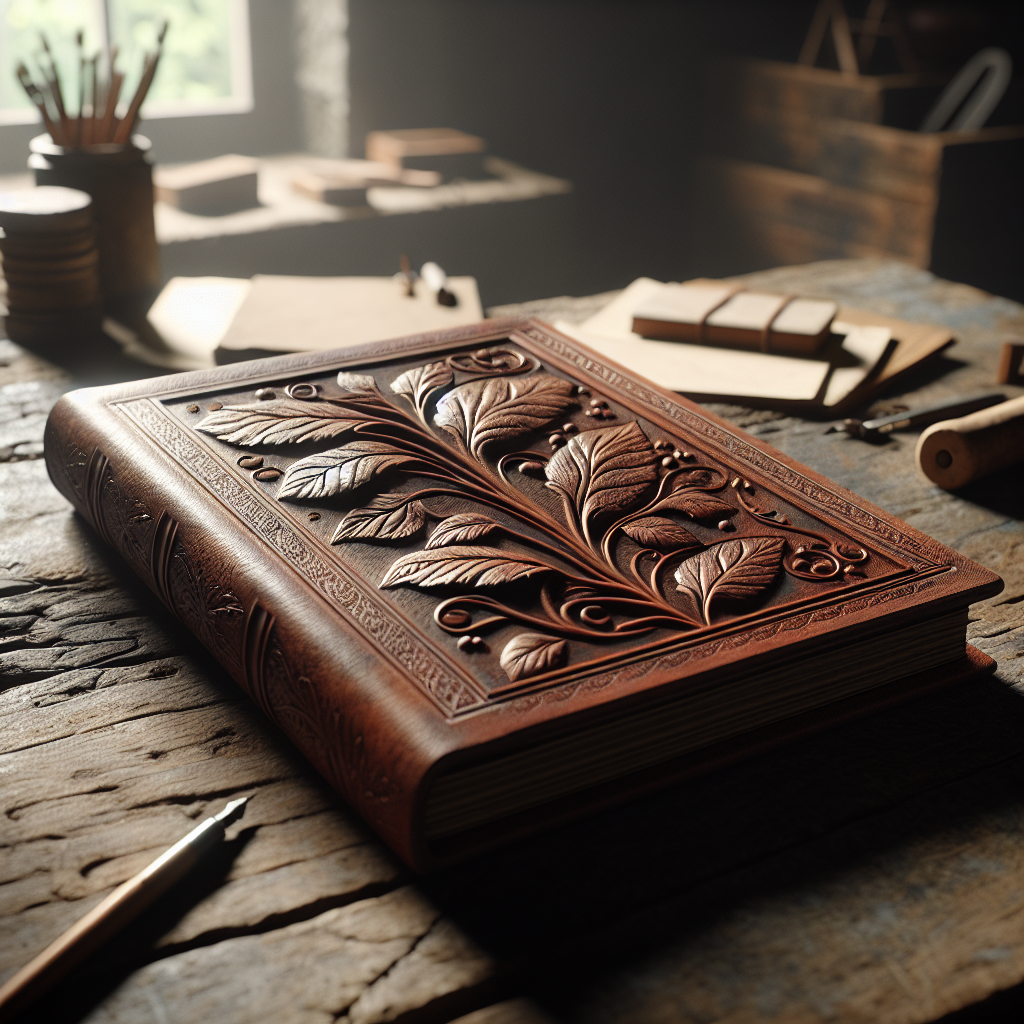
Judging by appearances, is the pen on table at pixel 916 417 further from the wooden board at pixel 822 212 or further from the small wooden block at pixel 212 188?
the small wooden block at pixel 212 188

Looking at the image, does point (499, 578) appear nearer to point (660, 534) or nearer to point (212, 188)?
point (660, 534)

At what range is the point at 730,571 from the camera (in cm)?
79

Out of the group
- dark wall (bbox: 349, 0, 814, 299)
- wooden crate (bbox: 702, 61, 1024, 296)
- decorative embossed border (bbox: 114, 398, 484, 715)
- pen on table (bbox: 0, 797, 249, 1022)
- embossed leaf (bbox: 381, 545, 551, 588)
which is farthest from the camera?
dark wall (bbox: 349, 0, 814, 299)

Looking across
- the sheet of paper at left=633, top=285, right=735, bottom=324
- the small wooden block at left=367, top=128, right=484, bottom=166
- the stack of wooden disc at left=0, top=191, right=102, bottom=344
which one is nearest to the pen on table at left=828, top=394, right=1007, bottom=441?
the sheet of paper at left=633, top=285, right=735, bottom=324

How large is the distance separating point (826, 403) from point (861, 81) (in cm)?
227

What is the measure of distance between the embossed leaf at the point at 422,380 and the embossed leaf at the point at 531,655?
0.43 metres

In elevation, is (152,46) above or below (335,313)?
above

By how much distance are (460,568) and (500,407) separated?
31 centimetres

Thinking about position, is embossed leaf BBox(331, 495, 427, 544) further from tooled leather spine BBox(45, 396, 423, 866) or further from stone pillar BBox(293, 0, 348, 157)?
stone pillar BBox(293, 0, 348, 157)

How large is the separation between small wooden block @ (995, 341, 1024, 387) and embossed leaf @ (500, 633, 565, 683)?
1035mm

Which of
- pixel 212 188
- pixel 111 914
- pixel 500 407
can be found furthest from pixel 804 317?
pixel 212 188

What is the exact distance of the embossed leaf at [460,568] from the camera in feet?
2.52

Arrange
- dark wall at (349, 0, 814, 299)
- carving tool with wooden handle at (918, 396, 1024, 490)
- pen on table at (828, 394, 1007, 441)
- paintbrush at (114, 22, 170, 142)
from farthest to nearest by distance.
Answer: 1. dark wall at (349, 0, 814, 299)
2. paintbrush at (114, 22, 170, 142)
3. pen on table at (828, 394, 1007, 441)
4. carving tool with wooden handle at (918, 396, 1024, 490)

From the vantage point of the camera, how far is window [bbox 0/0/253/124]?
3.24m
